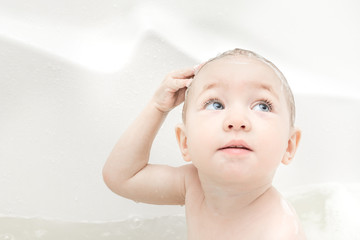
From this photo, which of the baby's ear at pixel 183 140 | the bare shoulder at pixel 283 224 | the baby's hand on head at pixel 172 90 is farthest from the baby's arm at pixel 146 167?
the bare shoulder at pixel 283 224

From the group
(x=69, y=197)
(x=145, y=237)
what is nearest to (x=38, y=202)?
(x=69, y=197)

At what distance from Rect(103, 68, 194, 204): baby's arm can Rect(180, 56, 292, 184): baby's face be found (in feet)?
0.56

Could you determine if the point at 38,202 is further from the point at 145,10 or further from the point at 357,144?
the point at 357,144

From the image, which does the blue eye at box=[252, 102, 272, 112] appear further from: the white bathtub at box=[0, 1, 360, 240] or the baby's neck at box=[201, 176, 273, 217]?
the white bathtub at box=[0, 1, 360, 240]

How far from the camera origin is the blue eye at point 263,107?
3.52 ft

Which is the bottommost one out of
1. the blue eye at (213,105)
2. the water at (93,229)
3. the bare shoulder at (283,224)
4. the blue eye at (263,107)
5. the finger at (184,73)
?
the water at (93,229)

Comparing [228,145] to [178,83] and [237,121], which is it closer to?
[237,121]

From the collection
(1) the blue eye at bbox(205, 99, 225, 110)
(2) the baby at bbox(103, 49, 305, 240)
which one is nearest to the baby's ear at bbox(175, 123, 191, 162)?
(2) the baby at bbox(103, 49, 305, 240)

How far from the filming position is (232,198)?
1.18 metres

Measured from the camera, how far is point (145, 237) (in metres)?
1.49

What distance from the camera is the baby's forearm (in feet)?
4.38

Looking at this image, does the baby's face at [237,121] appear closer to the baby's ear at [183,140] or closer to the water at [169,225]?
the baby's ear at [183,140]

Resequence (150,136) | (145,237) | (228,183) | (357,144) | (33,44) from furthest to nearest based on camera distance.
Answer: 1. (357,144)
2. (33,44)
3. (145,237)
4. (150,136)
5. (228,183)

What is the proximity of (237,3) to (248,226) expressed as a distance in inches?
30.5
